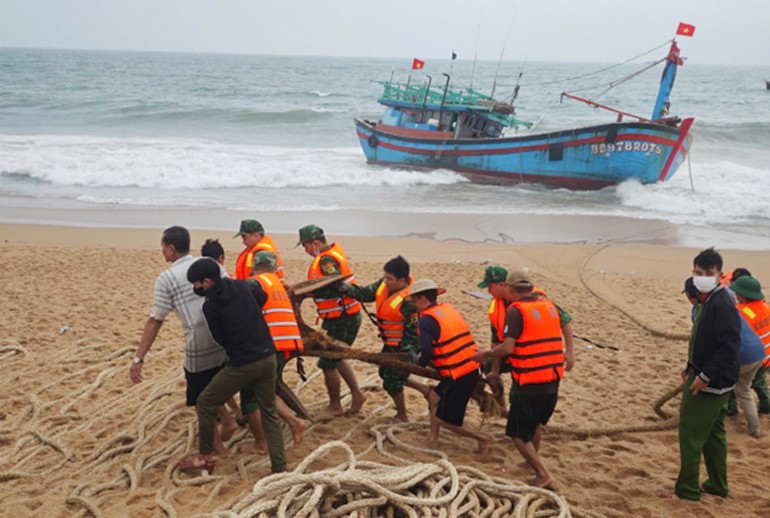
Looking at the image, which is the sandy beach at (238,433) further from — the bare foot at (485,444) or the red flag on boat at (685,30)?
the red flag on boat at (685,30)

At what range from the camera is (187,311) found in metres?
4.57

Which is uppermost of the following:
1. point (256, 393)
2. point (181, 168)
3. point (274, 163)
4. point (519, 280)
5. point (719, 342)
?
point (519, 280)

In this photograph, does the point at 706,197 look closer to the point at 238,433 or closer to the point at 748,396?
the point at 748,396

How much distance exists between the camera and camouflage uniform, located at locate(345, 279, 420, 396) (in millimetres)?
5301

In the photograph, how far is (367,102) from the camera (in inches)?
1948

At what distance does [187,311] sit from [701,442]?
3.28m

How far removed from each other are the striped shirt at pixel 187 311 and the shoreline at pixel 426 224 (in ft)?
30.0

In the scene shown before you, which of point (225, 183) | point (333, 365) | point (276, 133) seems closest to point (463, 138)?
point (225, 183)

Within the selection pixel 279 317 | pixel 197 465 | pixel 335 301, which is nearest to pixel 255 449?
pixel 197 465

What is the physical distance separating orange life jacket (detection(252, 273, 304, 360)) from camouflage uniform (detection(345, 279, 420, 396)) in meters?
0.71

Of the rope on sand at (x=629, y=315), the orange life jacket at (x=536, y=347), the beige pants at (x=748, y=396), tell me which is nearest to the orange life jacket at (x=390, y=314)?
the orange life jacket at (x=536, y=347)

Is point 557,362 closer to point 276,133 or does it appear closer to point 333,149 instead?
point 333,149

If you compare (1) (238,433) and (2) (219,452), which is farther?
(1) (238,433)

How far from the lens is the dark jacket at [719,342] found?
13.8 feet
